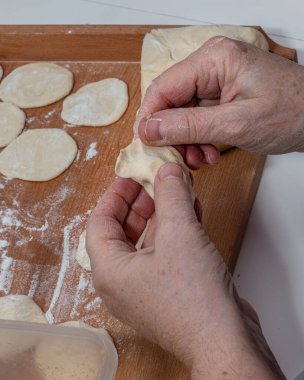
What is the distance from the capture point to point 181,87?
1113 millimetres

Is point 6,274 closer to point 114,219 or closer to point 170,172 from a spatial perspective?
point 114,219

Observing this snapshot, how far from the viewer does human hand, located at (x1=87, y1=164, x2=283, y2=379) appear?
80cm

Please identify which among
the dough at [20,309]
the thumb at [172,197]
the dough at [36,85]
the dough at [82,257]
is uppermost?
the thumb at [172,197]

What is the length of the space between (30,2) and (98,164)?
77 cm

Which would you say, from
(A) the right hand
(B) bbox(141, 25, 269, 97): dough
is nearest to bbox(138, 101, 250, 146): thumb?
(A) the right hand

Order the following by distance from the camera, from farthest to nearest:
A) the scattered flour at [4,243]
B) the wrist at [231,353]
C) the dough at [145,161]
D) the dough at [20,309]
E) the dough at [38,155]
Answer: the dough at [38,155]
the scattered flour at [4,243]
the dough at [20,309]
the dough at [145,161]
the wrist at [231,353]

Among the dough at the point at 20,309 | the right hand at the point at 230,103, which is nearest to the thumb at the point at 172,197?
the right hand at the point at 230,103

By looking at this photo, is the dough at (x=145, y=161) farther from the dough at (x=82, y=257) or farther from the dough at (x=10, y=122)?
the dough at (x=10, y=122)

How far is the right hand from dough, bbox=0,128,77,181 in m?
0.42

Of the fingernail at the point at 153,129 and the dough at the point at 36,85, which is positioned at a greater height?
the fingernail at the point at 153,129

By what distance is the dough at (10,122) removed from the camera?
1554 millimetres

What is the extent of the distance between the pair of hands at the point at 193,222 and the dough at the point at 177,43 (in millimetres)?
314

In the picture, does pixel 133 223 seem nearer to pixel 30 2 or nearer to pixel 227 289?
pixel 227 289

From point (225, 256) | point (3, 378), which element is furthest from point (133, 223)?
point (3, 378)
